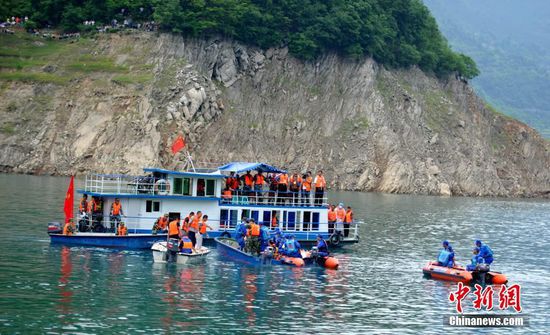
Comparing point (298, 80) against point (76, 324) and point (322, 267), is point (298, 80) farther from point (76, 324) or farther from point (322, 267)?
point (76, 324)

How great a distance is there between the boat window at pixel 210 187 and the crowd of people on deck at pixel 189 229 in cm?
337

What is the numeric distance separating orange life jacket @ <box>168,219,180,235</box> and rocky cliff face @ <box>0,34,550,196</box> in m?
66.8

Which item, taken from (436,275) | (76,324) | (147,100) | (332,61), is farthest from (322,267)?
(332,61)

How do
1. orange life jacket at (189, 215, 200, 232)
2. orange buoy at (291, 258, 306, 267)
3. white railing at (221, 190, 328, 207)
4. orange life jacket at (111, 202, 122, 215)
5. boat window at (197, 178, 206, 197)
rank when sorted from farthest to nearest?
white railing at (221, 190, 328, 207) → boat window at (197, 178, 206, 197) → orange life jacket at (111, 202, 122, 215) → orange life jacket at (189, 215, 200, 232) → orange buoy at (291, 258, 306, 267)

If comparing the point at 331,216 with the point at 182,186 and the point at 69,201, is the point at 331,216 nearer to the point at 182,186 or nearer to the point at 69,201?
the point at 182,186

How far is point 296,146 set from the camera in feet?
487

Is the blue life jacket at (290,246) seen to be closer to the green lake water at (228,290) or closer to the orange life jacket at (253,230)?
the orange life jacket at (253,230)

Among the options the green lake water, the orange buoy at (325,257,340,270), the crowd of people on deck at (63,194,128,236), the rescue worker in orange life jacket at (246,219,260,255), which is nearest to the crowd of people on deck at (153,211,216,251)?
the green lake water

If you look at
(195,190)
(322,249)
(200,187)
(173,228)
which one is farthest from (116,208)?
(322,249)

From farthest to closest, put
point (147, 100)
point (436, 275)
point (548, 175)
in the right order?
point (548, 175) < point (147, 100) < point (436, 275)

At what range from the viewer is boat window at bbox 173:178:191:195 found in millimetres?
67875

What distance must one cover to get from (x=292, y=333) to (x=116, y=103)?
9582 centimetres

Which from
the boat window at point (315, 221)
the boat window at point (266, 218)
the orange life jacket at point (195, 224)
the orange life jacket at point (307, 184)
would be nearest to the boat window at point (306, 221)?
the boat window at point (315, 221)

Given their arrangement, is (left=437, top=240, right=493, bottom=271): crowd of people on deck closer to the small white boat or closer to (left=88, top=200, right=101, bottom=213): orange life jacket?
the small white boat
